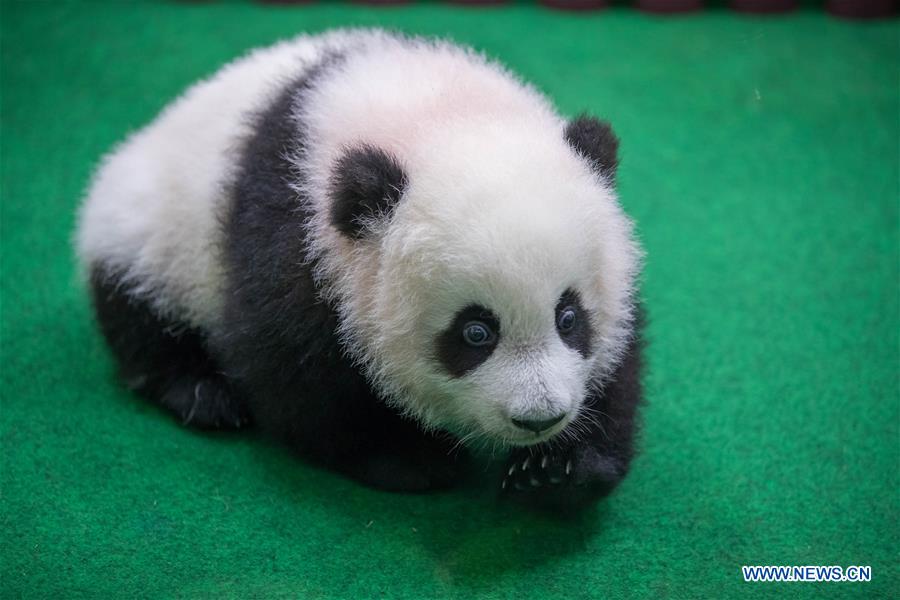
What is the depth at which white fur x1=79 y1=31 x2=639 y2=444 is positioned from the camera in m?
2.35

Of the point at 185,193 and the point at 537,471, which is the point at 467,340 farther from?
the point at 185,193

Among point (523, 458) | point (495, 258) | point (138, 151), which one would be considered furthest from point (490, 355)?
point (138, 151)

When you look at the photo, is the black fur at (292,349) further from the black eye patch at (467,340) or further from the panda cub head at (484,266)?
the black eye patch at (467,340)

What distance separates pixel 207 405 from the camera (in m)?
3.25

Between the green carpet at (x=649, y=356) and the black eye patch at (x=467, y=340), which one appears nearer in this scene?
the black eye patch at (x=467, y=340)

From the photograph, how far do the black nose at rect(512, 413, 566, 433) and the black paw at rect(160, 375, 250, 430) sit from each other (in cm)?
123

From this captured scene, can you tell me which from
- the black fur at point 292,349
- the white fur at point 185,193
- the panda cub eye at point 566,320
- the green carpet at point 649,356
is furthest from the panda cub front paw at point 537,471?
the white fur at point 185,193

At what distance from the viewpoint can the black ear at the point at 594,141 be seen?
259cm

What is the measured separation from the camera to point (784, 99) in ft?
17.2

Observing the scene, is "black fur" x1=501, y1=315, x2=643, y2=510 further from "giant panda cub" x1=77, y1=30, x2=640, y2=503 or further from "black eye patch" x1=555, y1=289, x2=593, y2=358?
"black eye patch" x1=555, y1=289, x2=593, y2=358

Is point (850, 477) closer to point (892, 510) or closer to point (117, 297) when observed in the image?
point (892, 510)

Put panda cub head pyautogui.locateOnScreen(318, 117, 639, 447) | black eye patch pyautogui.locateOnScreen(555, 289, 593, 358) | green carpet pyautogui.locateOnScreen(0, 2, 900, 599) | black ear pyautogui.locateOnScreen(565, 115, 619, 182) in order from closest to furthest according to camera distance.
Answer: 1. panda cub head pyautogui.locateOnScreen(318, 117, 639, 447)
2. black eye patch pyautogui.locateOnScreen(555, 289, 593, 358)
3. black ear pyautogui.locateOnScreen(565, 115, 619, 182)
4. green carpet pyautogui.locateOnScreen(0, 2, 900, 599)

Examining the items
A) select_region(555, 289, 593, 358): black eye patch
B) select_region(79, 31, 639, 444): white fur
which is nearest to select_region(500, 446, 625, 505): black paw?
select_region(79, 31, 639, 444): white fur

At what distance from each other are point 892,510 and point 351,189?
75.9 inches
